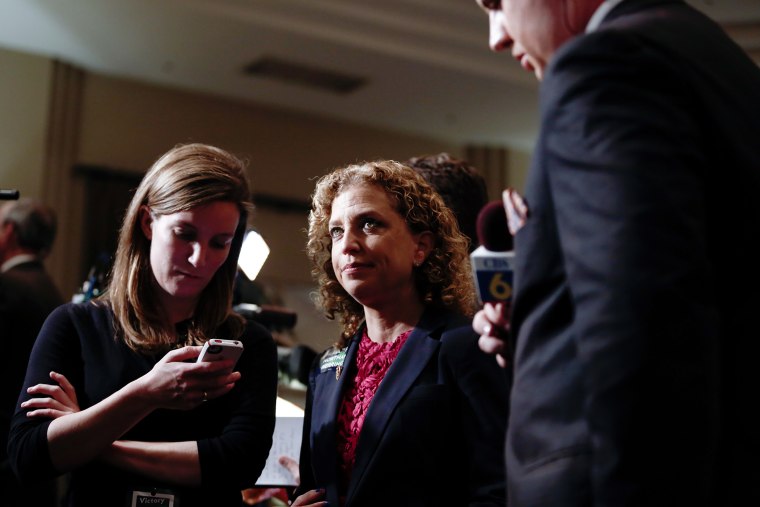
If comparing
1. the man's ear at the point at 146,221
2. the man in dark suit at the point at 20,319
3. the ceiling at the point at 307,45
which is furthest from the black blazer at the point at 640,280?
the ceiling at the point at 307,45

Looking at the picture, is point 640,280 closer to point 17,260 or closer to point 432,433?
point 432,433

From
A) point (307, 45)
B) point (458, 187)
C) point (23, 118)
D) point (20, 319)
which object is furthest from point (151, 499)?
point (23, 118)

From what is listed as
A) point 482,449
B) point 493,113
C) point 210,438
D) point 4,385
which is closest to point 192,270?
point 210,438

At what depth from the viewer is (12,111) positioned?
305 inches

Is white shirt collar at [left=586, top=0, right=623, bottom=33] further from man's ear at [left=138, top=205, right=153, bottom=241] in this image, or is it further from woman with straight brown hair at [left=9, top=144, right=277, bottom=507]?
man's ear at [left=138, top=205, right=153, bottom=241]

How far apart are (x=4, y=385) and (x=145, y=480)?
1695mm

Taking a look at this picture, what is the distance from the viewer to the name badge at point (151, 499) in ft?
6.16

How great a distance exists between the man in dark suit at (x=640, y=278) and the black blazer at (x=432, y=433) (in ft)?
2.34

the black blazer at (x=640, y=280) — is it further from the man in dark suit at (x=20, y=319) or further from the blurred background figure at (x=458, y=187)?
the man in dark suit at (x=20, y=319)

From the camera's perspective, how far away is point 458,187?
8.52 feet

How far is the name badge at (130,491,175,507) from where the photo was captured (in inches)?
74.0

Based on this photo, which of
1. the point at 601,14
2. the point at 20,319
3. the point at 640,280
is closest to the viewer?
the point at 640,280

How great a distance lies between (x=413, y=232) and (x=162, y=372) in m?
0.73

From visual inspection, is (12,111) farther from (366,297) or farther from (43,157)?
(366,297)
